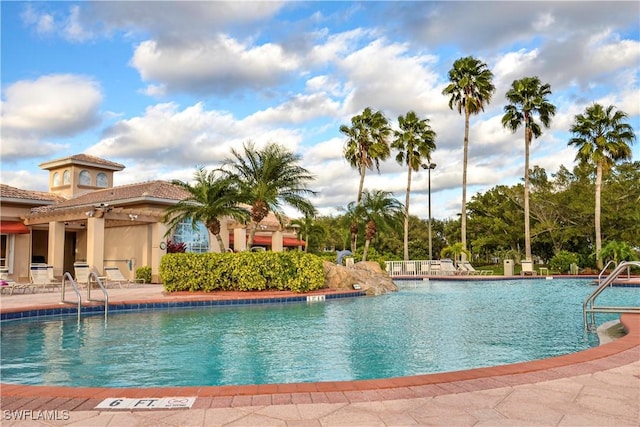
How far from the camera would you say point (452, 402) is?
13.9 feet

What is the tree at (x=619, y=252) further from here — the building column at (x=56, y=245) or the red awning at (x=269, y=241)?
the building column at (x=56, y=245)

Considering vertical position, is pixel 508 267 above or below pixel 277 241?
below

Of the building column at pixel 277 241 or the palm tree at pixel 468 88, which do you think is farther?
the palm tree at pixel 468 88

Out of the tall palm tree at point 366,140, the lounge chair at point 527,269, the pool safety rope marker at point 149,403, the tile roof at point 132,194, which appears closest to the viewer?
the pool safety rope marker at point 149,403

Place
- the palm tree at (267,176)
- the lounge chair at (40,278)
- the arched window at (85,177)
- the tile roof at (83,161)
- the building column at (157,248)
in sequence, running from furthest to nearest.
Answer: the arched window at (85,177) → the tile roof at (83,161) → the building column at (157,248) → the palm tree at (267,176) → the lounge chair at (40,278)

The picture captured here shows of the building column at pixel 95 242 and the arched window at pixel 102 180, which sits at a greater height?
the arched window at pixel 102 180

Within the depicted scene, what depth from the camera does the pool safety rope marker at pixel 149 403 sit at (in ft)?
13.6

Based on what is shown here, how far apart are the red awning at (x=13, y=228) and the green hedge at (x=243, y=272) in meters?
11.9

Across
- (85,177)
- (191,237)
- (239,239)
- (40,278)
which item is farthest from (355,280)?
(85,177)

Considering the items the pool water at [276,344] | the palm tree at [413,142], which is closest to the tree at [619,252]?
the palm tree at [413,142]

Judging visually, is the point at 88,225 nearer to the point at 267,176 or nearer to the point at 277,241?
the point at 267,176

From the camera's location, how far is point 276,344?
9.05 m

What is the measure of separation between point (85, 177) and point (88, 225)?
10248 millimetres

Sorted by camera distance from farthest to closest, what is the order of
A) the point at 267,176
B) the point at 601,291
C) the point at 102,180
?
1. the point at 102,180
2. the point at 267,176
3. the point at 601,291
